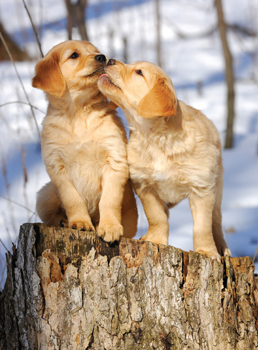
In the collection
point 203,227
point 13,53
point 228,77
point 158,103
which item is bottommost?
point 203,227

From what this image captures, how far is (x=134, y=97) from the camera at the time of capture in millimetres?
2461

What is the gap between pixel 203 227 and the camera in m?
2.33

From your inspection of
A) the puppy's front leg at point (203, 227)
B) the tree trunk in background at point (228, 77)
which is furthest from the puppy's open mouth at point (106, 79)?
the tree trunk in background at point (228, 77)

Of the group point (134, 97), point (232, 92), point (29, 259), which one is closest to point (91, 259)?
point (29, 259)

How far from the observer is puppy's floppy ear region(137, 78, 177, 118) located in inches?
86.8

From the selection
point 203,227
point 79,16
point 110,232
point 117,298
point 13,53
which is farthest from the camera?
point 13,53

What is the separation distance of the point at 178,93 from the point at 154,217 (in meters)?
7.53

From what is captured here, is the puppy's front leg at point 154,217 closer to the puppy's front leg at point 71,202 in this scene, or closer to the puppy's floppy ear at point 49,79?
the puppy's front leg at point 71,202

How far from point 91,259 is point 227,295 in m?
0.72

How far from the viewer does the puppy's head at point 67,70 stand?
7.80 ft

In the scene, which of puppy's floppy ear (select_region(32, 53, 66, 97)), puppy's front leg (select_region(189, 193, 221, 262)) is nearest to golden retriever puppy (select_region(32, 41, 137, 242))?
puppy's floppy ear (select_region(32, 53, 66, 97))

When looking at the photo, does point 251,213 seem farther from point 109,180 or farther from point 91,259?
point 91,259

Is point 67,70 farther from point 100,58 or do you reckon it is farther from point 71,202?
point 71,202

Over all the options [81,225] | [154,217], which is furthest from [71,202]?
[154,217]
